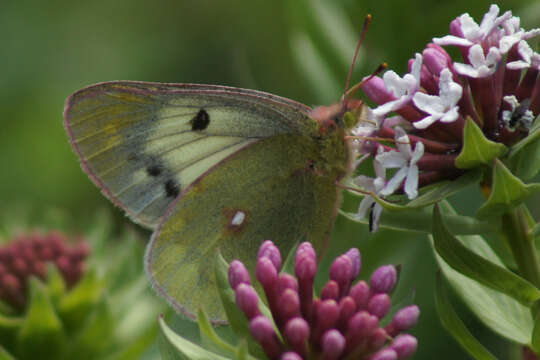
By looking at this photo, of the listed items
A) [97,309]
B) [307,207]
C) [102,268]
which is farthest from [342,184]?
[102,268]

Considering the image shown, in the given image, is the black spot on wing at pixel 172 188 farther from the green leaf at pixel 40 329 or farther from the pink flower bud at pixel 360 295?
the pink flower bud at pixel 360 295

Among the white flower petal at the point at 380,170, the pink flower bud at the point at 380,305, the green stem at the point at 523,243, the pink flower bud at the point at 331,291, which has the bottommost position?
the green stem at the point at 523,243

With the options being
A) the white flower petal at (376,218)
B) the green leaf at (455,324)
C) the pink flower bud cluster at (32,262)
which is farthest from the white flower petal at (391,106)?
the pink flower bud cluster at (32,262)

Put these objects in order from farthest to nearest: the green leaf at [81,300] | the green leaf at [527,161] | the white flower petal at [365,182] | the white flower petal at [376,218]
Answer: the green leaf at [81,300]
the white flower petal at [365,182]
the white flower petal at [376,218]
the green leaf at [527,161]

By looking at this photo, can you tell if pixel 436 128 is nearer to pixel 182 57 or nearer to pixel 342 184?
pixel 342 184

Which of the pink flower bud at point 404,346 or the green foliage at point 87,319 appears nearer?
the pink flower bud at point 404,346

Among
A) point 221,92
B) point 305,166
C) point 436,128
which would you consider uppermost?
point 221,92

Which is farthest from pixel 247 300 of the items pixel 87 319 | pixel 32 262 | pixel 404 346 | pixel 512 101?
pixel 32 262
